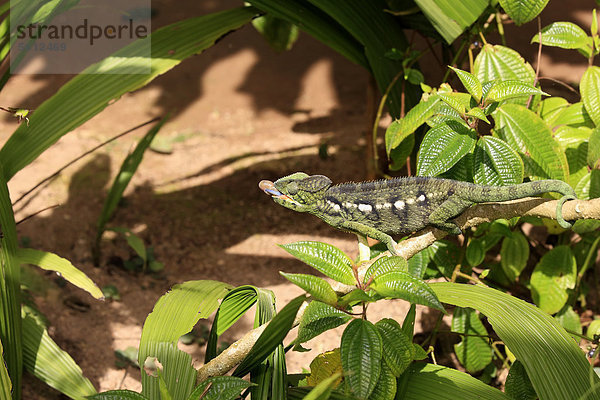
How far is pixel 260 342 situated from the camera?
1.02m

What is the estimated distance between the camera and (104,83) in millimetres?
1899

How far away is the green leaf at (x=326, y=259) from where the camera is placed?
990 mm

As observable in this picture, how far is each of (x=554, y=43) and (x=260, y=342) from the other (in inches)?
43.5

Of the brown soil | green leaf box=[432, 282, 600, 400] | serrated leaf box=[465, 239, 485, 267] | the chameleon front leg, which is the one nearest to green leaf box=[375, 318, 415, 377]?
green leaf box=[432, 282, 600, 400]

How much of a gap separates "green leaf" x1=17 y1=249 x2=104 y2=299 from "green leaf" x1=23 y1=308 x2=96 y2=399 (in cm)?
17

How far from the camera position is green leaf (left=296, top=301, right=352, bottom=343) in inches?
37.9

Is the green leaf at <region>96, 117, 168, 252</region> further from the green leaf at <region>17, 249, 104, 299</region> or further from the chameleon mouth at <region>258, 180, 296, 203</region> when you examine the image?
the chameleon mouth at <region>258, 180, 296, 203</region>

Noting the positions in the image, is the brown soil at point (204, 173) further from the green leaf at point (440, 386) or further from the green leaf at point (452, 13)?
the green leaf at point (452, 13)

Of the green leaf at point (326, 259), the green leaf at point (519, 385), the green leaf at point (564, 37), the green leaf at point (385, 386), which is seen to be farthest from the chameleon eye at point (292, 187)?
the green leaf at point (564, 37)

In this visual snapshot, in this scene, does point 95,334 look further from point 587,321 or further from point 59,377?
point 587,321

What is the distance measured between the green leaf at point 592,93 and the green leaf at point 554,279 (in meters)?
0.51

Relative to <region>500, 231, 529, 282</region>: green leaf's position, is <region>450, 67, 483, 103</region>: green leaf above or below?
above

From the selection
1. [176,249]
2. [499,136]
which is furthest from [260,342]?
[176,249]

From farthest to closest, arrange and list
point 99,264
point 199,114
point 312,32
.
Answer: point 199,114
point 99,264
point 312,32
